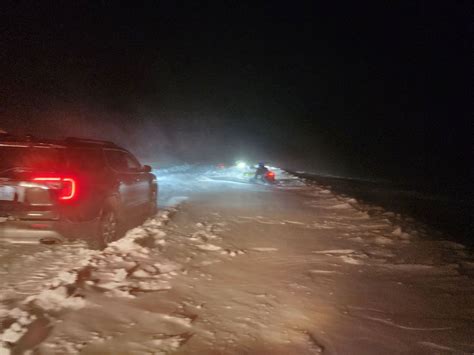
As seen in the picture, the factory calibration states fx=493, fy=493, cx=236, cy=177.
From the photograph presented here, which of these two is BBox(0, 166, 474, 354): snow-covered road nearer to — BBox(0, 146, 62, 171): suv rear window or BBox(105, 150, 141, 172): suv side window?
BBox(105, 150, 141, 172): suv side window

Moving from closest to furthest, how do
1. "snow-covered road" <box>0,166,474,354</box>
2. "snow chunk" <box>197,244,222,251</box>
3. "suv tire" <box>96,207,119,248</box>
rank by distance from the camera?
"snow-covered road" <box>0,166,474,354</box> → "suv tire" <box>96,207,119,248</box> → "snow chunk" <box>197,244,222,251</box>

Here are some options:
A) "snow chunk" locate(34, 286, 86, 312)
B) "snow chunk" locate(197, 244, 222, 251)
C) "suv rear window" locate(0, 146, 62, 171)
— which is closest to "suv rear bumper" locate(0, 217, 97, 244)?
"suv rear window" locate(0, 146, 62, 171)

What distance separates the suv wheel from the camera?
26.5 feet

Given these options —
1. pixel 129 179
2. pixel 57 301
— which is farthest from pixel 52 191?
pixel 129 179

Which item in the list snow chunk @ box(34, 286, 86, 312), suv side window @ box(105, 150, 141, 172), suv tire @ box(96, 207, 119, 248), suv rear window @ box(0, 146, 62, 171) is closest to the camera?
snow chunk @ box(34, 286, 86, 312)

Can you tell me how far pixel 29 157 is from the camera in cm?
750

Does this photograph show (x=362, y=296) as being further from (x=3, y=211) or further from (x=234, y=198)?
(x=234, y=198)

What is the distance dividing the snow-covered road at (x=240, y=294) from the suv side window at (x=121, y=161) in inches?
51.5

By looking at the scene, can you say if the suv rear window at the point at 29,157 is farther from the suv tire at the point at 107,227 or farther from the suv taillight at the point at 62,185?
the suv tire at the point at 107,227

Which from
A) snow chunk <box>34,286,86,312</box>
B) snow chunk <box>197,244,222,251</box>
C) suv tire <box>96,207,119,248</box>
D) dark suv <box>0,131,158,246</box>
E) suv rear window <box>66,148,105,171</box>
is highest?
suv rear window <box>66,148,105,171</box>

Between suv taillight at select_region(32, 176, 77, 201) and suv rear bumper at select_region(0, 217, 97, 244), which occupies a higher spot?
suv taillight at select_region(32, 176, 77, 201)

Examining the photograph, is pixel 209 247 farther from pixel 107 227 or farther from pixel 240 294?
pixel 240 294

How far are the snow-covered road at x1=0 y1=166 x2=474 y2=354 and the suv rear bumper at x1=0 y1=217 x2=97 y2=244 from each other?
0.41m

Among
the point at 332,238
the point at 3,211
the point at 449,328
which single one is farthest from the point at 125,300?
the point at 332,238
